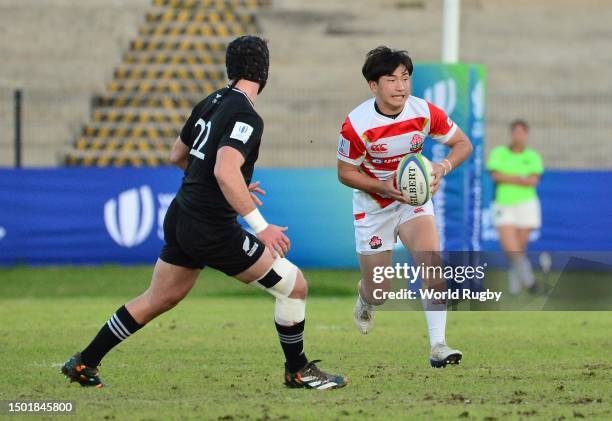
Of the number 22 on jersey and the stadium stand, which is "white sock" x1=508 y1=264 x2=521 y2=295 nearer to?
the stadium stand

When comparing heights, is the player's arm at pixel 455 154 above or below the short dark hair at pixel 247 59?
below

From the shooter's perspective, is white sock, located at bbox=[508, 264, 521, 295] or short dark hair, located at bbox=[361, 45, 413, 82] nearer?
short dark hair, located at bbox=[361, 45, 413, 82]

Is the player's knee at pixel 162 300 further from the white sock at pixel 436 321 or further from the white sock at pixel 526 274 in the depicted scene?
the white sock at pixel 526 274

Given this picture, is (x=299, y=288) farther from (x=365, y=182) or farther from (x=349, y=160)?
(x=349, y=160)

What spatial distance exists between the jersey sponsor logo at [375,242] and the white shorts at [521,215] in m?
8.33

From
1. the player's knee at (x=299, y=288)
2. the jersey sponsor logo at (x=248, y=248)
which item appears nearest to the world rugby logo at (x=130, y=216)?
the player's knee at (x=299, y=288)

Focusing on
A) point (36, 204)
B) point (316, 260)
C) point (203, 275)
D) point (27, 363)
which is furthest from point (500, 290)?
point (27, 363)

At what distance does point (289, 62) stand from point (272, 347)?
682 inches

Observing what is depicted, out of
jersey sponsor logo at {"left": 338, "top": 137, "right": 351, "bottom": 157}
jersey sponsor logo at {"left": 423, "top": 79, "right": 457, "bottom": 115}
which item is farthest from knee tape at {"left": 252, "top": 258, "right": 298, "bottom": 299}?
jersey sponsor logo at {"left": 423, "top": 79, "right": 457, "bottom": 115}

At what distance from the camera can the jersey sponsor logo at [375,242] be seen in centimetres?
1009

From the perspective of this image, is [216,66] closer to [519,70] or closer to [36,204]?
[519,70]

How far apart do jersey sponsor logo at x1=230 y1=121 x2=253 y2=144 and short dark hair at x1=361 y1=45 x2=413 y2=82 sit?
190 centimetres

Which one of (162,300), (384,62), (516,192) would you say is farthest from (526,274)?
(162,300)

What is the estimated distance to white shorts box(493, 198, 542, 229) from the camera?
18.1 metres
